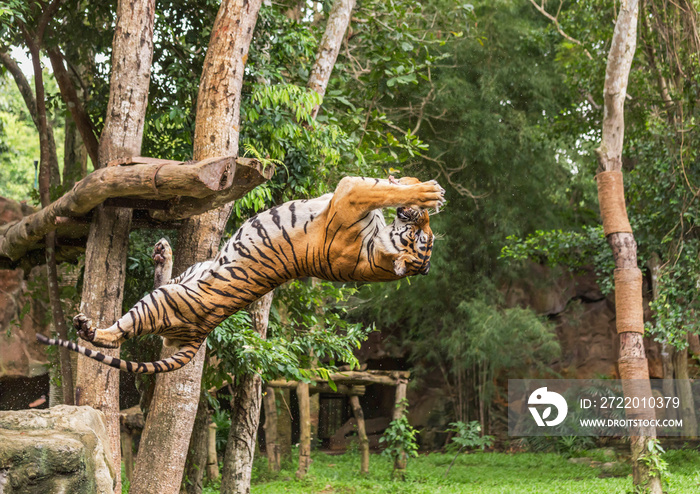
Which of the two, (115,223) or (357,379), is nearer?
(115,223)

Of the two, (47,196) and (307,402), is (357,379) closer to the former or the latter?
(307,402)

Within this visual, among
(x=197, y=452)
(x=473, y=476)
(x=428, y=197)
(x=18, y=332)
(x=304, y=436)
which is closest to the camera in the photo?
(x=428, y=197)

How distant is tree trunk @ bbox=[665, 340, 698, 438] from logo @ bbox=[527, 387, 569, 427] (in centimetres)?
184

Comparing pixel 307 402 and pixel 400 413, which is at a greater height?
pixel 307 402

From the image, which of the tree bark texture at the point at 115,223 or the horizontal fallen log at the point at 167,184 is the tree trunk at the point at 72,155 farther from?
the horizontal fallen log at the point at 167,184

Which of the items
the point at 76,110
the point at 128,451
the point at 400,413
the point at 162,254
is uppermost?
the point at 76,110

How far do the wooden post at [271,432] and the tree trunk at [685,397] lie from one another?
263 inches

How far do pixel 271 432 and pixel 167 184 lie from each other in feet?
22.8

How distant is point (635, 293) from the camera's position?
773 cm

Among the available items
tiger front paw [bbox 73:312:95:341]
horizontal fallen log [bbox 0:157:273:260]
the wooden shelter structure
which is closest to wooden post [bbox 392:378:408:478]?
the wooden shelter structure

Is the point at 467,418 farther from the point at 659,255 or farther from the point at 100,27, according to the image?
the point at 100,27

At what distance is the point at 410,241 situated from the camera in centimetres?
247

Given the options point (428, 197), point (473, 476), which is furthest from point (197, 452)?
point (473, 476)

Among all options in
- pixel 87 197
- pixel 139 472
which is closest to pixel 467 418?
pixel 139 472
